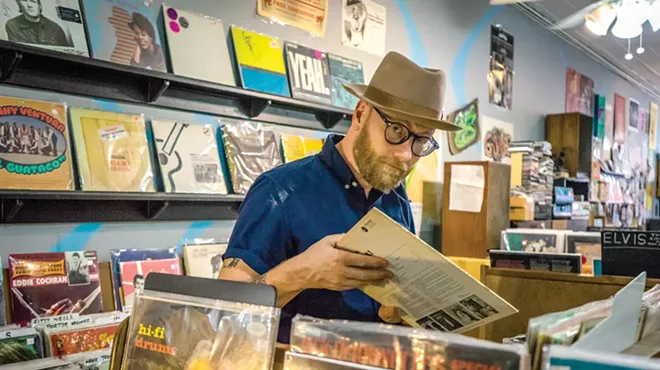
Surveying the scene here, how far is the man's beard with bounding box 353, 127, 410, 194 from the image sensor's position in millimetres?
1612

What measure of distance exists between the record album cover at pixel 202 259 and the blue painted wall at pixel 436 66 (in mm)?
66

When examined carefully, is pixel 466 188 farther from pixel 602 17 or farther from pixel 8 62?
pixel 8 62

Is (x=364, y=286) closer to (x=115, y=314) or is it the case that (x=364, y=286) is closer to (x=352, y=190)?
(x=352, y=190)

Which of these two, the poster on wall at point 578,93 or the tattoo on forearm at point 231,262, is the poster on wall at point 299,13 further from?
the poster on wall at point 578,93

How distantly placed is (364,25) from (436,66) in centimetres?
99

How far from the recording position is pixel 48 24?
219cm

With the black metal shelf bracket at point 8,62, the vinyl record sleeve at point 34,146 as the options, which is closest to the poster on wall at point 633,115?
the vinyl record sleeve at point 34,146

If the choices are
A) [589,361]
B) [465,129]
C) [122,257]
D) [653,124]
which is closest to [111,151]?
[122,257]

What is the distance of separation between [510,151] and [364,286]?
14.7ft

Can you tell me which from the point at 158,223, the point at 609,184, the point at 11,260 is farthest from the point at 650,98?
the point at 11,260

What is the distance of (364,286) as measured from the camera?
123 centimetres

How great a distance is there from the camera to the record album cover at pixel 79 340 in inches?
76.4

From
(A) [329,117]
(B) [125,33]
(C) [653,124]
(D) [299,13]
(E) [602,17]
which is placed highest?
(C) [653,124]

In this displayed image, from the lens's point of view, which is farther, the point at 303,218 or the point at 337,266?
the point at 303,218
